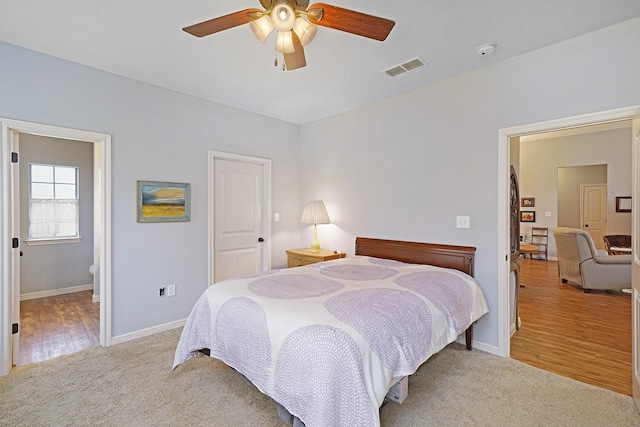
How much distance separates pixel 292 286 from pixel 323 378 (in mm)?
897

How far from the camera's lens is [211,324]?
82.9 inches

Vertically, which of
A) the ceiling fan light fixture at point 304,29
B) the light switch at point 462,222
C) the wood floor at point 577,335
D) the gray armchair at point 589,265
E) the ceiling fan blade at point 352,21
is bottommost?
the wood floor at point 577,335

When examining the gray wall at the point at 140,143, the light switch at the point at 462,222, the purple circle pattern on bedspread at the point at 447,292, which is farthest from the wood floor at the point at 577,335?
the gray wall at the point at 140,143

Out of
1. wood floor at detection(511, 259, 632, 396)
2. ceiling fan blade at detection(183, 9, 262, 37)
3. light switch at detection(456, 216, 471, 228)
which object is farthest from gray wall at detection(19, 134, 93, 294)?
wood floor at detection(511, 259, 632, 396)

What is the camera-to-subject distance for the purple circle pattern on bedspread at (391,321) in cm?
159

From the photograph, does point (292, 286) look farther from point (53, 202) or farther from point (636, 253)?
point (53, 202)

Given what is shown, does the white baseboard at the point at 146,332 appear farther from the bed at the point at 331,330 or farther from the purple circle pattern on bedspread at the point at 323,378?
the purple circle pattern on bedspread at the point at 323,378

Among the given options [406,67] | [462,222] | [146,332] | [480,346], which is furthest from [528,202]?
[146,332]

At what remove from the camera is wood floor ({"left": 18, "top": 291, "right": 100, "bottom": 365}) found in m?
2.82

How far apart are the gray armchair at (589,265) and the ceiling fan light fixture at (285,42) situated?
5229 millimetres

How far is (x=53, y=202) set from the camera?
15.0 ft

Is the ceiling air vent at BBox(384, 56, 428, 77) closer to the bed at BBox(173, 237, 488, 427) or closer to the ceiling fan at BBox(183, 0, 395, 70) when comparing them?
the ceiling fan at BBox(183, 0, 395, 70)

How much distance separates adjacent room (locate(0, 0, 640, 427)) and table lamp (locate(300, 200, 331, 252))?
0.04m

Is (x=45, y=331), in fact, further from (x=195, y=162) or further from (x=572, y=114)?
(x=572, y=114)
